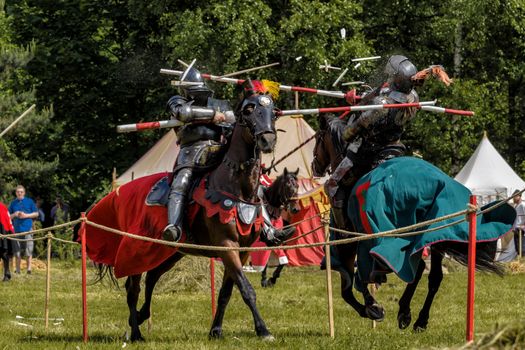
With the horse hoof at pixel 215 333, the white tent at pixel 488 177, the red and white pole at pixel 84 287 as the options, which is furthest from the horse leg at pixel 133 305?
the white tent at pixel 488 177

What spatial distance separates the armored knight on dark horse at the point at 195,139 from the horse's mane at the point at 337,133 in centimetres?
108

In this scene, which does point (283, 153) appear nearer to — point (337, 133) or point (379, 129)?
point (337, 133)

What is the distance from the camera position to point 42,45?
102ft

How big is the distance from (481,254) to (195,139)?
2.74 metres

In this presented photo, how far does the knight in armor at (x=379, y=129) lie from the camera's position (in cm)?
1009

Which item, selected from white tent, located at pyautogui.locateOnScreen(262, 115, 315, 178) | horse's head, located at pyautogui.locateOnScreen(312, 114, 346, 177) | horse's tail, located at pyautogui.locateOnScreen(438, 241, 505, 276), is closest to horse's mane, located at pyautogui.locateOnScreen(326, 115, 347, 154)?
horse's head, located at pyautogui.locateOnScreen(312, 114, 346, 177)

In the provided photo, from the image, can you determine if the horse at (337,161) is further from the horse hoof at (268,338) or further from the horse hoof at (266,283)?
the horse hoof at (266,283)

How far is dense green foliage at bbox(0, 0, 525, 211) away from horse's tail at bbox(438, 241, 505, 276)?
17349 mm

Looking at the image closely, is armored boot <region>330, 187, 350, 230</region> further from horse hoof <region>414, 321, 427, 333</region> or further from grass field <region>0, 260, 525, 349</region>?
horse hoof <region>414, 321, 427, 333</region>

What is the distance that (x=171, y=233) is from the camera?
977 cm

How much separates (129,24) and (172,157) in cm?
1134

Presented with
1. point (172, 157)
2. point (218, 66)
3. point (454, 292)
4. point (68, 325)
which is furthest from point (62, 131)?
point (68, 325)

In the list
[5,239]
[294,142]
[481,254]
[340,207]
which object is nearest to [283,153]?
[294,142]

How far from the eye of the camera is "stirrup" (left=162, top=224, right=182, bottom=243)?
9781 mm
